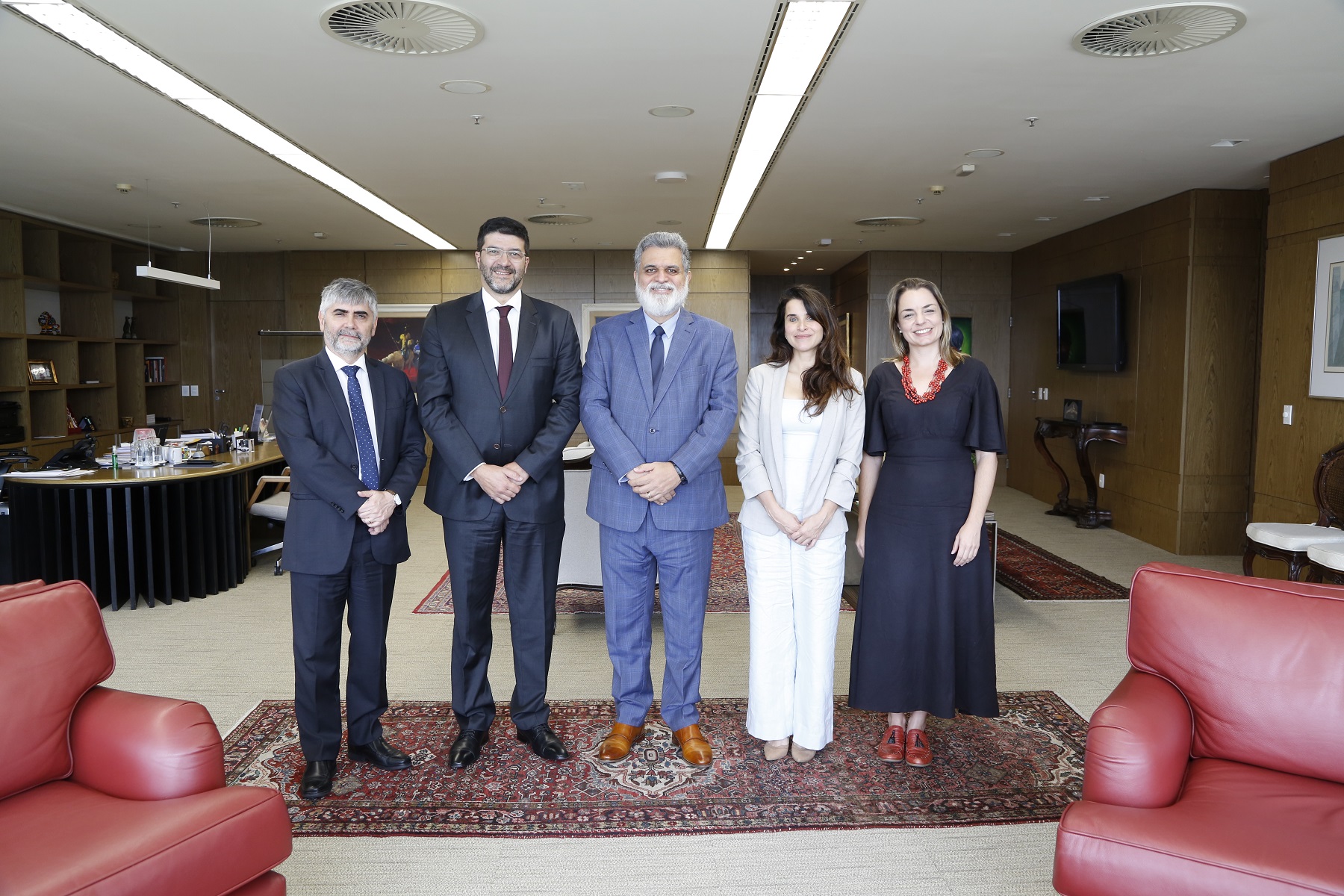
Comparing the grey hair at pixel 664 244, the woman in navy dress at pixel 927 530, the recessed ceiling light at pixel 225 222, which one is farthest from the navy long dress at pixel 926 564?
the recessed ceiling light at pixel 225 222

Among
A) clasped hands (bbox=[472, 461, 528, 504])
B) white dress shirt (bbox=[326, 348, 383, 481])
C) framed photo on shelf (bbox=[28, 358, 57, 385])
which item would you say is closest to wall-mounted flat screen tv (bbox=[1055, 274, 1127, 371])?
clasped hands (bbox=[472, 461, 528, 504])

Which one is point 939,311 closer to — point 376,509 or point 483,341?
point 483,341

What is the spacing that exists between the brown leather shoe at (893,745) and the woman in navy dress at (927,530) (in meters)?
0.02

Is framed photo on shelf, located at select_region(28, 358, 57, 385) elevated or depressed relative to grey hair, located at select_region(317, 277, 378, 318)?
depressed

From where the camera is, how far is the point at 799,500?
3111 millimetres

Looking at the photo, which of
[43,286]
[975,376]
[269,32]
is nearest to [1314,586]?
[975,376]

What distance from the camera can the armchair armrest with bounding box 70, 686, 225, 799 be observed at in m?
2.04

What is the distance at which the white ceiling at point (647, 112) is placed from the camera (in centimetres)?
390

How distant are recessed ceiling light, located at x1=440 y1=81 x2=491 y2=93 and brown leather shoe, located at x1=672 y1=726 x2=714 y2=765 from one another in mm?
3451

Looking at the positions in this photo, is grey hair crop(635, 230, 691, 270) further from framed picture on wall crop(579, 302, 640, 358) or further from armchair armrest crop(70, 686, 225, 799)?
framed picture on wall crop(579, 302, 640, 358)

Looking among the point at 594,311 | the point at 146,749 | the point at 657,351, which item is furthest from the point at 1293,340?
the point at 594,311

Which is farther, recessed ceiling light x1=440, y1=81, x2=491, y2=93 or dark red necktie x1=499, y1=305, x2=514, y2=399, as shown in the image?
recessed ceiling light x1=440, y1=81, x2=491, y2=93

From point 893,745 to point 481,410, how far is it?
1.98 metres

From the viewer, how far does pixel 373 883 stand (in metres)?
2.51
